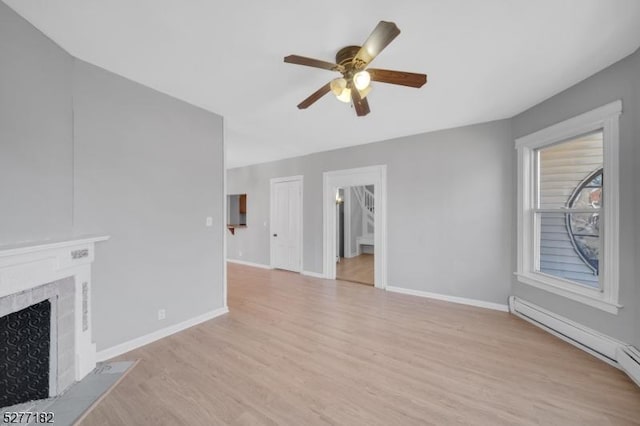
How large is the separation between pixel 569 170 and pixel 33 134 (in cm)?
477

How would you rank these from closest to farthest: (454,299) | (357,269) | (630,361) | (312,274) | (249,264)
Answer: (630,361)
(454,299)
(312,274)
(357,269)
(249,264)

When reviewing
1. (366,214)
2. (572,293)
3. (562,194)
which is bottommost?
(572,293)

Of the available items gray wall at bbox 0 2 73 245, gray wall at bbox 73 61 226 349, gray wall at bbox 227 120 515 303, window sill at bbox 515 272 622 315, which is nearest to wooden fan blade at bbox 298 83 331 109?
gray wall at bbox 73 61 226 349

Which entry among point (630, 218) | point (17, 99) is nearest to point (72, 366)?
point (17, 99)

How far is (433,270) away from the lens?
3764mm

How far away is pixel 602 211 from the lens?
2164 mm

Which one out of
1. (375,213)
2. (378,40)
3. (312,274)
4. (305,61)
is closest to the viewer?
(378,40)

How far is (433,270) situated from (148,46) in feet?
13.9

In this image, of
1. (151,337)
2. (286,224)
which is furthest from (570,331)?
(286,224)

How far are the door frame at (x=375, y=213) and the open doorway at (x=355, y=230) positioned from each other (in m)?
1.00

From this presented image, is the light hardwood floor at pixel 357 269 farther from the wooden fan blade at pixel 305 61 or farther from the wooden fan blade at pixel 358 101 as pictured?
the wooden fan blade at pixel 305 61

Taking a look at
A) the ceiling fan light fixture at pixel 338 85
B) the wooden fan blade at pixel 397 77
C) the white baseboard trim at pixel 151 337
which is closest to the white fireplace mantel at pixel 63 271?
the white baseboard trim at pixel 151 337

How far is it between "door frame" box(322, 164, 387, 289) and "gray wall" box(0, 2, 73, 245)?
3.63m

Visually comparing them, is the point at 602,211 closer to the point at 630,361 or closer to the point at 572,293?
the point at 572,293
